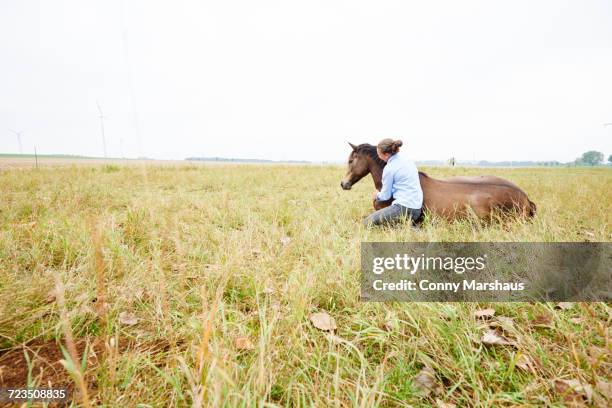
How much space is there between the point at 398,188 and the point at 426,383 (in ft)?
11.5

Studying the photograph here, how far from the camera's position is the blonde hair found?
4504mm

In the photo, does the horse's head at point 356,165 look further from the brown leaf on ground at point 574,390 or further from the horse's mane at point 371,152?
the brown leaf on ground at point 574,390

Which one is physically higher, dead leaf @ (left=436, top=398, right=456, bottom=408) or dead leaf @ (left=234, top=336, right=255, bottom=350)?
dead leaf @ (left=234, top=336, right=255, bottom=350)

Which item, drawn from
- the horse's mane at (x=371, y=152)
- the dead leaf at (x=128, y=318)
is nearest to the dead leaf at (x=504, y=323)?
the dead leaf at (x=128, y=318)

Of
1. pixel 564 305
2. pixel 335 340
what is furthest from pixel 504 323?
pixel 335 340

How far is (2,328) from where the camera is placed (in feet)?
5.02

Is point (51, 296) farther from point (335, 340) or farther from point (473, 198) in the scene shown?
point (473, 198)

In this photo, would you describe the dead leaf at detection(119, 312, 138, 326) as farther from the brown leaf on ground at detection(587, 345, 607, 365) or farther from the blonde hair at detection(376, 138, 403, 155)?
the blonde hair at detection(376, 138, 403, 155)

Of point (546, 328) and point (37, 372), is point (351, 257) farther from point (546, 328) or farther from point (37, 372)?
point (37, 372)

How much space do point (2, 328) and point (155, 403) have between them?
1.17 m

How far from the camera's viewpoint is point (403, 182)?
4391 mm

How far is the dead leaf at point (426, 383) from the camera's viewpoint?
1.26m

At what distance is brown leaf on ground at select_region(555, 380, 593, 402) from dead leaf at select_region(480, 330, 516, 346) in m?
0.27

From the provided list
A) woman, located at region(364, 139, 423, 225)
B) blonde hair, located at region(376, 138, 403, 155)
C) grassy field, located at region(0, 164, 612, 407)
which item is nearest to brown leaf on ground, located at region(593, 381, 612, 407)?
grassy field, located at region(0, 164, 612, 407)
